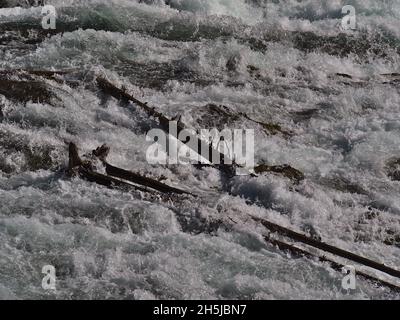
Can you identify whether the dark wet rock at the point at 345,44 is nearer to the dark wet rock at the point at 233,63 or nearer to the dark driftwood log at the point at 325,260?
the dark wet rock at the point at 233,63

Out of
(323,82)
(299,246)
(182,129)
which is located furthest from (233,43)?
(299,246)

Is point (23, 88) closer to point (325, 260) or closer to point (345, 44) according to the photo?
point (325, 260)

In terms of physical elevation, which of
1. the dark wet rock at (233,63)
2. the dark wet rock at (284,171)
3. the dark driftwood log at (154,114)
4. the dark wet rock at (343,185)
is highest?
the dark wet rock at (233,63)

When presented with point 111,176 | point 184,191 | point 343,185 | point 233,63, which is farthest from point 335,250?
point 233,63

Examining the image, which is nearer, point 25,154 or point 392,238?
point 392,238

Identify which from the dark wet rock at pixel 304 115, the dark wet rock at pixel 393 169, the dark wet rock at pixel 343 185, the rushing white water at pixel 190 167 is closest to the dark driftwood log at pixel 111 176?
the rushing white water at pixel 190 167
